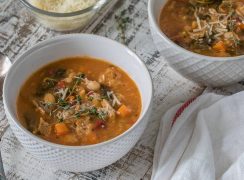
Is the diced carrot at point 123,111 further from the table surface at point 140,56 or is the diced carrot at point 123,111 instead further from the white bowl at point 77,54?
the table surface at point 140,56

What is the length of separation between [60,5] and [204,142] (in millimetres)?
1084

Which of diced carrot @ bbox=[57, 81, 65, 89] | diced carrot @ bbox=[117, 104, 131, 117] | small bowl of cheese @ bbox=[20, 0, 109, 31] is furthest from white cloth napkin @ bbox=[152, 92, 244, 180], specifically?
small bowl of cheese @ bbox=[20, 0, 109, 31]

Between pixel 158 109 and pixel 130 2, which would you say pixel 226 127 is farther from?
pixel 130 2

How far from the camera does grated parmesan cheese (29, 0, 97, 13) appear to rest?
9.14 feet

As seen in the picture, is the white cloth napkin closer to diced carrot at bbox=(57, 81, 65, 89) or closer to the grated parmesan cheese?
diced carrot at bbox=(57, 81, 65, 89)

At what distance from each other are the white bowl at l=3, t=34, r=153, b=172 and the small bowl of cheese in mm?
294

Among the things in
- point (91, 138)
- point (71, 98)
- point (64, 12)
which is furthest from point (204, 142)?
point (64, 12)

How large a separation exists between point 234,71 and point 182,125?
35cm

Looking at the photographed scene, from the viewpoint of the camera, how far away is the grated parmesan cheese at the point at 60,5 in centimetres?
279

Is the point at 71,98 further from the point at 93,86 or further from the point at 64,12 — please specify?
the point at 64,12

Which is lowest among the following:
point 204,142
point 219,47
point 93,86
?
point 204,142

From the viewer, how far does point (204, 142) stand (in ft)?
7.43

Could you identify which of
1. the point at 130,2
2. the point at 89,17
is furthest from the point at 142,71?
the point at 130,2

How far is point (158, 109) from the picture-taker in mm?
2514
